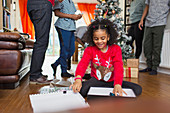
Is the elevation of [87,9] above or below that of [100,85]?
above

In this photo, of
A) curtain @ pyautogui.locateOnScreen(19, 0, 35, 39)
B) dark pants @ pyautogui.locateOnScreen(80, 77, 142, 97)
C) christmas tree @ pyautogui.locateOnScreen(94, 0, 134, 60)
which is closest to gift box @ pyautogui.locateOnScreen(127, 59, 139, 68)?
christmas tree @ pyautogui.locateOnScreen(94, 0, 134, 60)

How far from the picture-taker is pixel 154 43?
2.20 metres

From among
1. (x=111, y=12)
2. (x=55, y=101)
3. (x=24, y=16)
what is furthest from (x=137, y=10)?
(x=24, y=16)

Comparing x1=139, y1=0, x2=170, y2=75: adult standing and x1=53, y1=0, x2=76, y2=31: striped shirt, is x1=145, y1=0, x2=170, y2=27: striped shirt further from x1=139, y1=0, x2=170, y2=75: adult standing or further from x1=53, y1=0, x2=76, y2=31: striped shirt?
x1=53, y1=0, x2=76, y2=31: striped shirt

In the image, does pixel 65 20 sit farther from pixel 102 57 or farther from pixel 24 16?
pixel 24 16

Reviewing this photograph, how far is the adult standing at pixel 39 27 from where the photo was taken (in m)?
1.32

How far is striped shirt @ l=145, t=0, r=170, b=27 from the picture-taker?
6.91ft

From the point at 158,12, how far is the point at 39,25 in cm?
166

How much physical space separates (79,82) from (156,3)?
1.81 metres

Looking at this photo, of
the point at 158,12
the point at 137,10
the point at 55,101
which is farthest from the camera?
the point at 137,10

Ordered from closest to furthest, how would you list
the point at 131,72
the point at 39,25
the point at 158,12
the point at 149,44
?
the point at 39,25 → the point at 131,72 → the point at 158,12 → the point at 149,44

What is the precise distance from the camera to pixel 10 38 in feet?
4.03

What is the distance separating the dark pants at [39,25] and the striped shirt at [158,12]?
1.52 m

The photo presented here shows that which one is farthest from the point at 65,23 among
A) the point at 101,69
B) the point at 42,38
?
the point at 101,69
